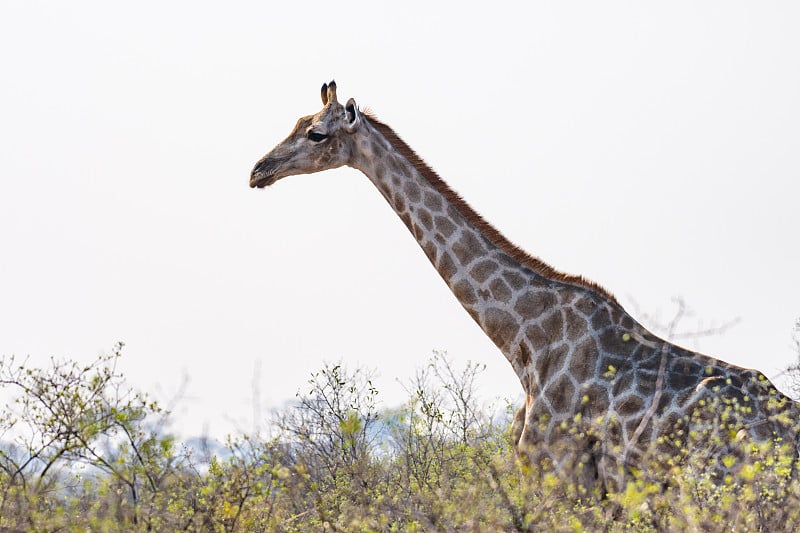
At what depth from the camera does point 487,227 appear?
43.1 feet

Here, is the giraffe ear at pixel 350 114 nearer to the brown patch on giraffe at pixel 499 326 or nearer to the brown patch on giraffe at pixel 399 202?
the brown patch on giraffe at pixel 399 202

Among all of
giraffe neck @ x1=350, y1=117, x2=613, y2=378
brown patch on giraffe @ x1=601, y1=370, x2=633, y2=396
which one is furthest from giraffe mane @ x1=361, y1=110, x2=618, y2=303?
brown patch on giraffe @ x1=601, y1=370, x2=633, y2=396

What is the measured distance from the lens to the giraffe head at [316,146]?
538 inches

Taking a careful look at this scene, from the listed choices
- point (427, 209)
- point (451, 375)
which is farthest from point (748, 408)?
point (451, 375)

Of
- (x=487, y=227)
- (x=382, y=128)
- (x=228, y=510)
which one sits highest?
(x=382, y=128)

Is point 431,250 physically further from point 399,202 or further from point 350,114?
point 350,114

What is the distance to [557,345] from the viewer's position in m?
12.1

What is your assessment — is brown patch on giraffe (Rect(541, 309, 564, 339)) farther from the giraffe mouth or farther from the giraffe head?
the giraffe mouth

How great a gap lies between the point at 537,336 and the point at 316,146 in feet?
11.2

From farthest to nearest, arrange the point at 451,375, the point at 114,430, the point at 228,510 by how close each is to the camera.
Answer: the point at 451,375 < the point at 114,430 < the point at 228,510

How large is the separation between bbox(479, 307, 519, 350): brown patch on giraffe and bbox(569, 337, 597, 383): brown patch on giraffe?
772mm

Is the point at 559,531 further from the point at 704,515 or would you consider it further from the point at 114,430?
the point at 114,430

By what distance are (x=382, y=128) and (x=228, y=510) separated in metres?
5.67

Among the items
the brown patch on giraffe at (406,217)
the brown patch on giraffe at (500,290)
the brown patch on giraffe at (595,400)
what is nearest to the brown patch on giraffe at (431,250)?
the brown patch on giraffe at (406,217)
